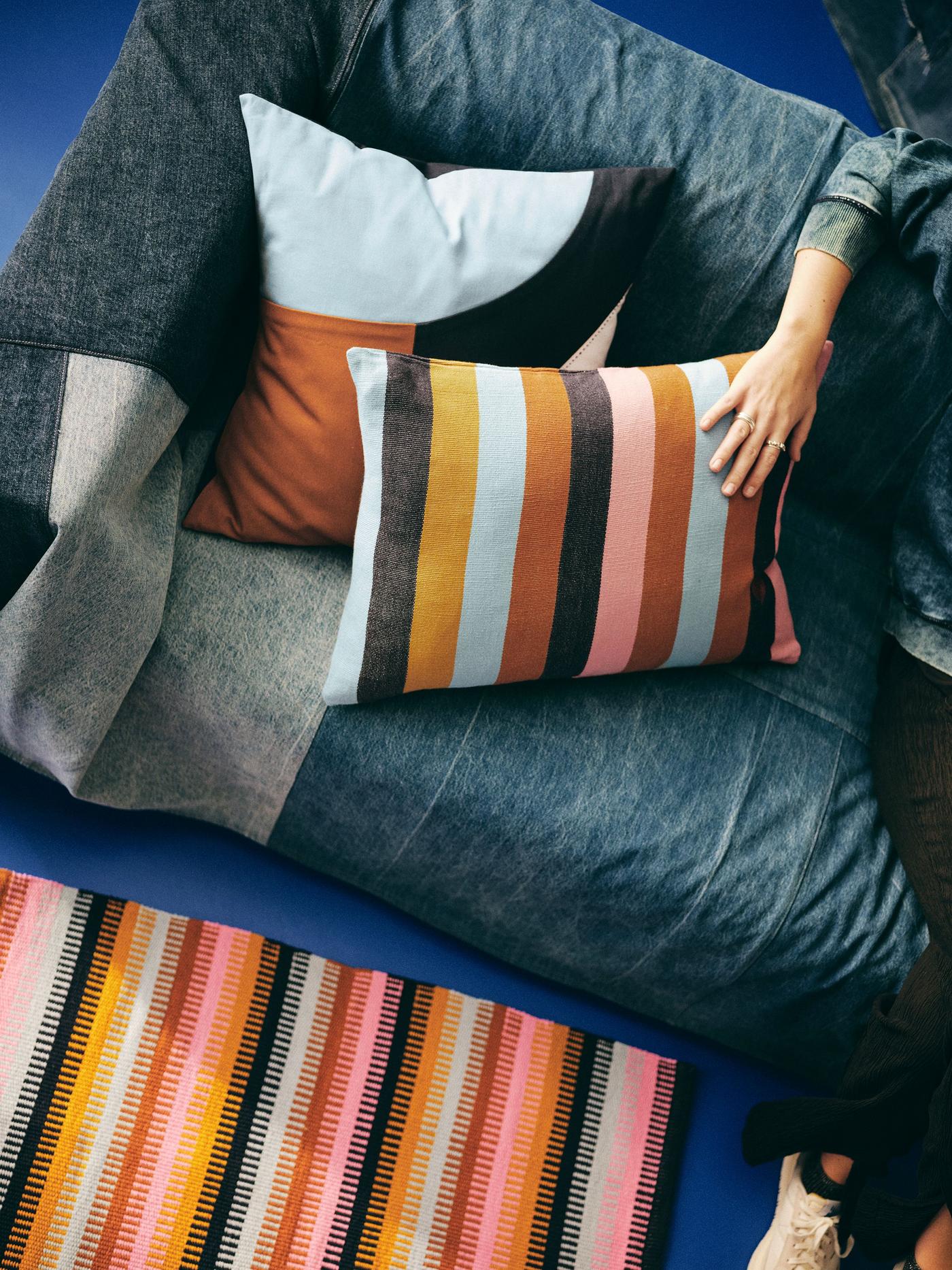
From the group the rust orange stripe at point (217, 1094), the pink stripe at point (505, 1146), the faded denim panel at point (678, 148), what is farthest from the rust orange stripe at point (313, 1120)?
the faded denim panel at point (678, 148)

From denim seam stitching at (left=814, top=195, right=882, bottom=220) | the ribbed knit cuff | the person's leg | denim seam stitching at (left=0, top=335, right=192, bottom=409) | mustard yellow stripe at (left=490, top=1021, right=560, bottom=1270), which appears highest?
the person's leg

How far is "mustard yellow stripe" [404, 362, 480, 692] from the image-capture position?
1024 mm

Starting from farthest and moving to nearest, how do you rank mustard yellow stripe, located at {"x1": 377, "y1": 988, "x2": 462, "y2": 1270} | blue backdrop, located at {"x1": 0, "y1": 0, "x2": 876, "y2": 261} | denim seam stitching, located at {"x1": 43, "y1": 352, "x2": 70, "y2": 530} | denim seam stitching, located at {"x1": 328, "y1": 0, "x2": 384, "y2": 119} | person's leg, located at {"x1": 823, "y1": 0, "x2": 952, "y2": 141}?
1. person's leg, located at {"x1": 823, "y1": 0, "x2": 952, "y2": 141}
2. blue backdrop, located at {"x1": 0, "y1": 0, "x2": 876, "y2": 261}
3. mustard yellow stripe, located at {"x1": 377, "y1": 988, "x2": 462, "y2": 1270}
4. denim seam stitching, located at {"x1": 328, "y1": 0, "x2": 384, "y2": 119}
5. denim seam stitching, located at {"x1": 43, "y1": 352, "x2": 70, "y2": 530}

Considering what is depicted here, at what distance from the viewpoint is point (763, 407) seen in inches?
44.1

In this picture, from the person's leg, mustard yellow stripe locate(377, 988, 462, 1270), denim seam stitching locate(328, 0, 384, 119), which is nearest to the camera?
denim seam stitching locate(328, 0, 384, 119)

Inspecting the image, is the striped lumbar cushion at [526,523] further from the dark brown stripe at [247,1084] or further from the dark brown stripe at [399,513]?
the dark brown stripe at [247,1084]

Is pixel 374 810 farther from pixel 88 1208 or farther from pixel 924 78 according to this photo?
pixel 924 78

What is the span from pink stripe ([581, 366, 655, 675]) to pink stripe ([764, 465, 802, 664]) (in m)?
0.21

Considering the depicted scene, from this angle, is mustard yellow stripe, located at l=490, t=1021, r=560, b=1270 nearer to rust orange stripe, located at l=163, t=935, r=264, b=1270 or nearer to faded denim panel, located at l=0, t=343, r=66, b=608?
rust orange stripe, located at l=163, t=935, r=264, b=1270

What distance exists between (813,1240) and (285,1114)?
692 millimetres

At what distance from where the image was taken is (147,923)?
1281mm

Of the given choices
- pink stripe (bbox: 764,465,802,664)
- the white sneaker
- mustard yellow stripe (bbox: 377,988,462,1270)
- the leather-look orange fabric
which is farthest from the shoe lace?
the leather-look orange fabric

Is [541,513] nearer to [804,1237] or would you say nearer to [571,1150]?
[571,1150]

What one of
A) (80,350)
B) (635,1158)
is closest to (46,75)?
(80,350)
